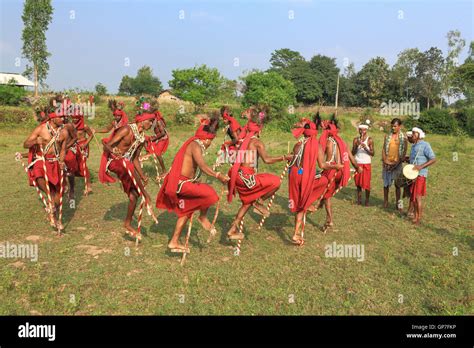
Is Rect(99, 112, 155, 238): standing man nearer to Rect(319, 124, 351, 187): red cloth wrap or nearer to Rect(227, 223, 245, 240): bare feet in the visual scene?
Rect(227, 223, 245, 240): bare feet

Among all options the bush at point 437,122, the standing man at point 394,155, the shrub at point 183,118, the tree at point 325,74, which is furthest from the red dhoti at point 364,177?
the tree at point 325,74

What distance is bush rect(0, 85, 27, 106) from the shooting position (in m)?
31.8

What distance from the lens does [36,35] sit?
36469mm

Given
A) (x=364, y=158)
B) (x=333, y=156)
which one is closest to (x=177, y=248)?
(x=333, y=156)

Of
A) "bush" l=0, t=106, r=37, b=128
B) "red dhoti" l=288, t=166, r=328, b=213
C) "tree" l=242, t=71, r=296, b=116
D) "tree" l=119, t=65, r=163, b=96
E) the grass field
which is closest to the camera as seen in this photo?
the grass field

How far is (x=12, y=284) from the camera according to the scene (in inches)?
221

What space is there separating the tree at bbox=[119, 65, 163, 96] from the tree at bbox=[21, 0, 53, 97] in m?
47.4

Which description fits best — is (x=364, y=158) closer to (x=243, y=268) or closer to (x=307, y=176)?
(x=307, y=176)

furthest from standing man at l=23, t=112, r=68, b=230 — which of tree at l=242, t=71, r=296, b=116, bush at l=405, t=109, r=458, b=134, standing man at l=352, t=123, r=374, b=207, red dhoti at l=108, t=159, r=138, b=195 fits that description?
bush at l=405, t=109, r=458, b=134

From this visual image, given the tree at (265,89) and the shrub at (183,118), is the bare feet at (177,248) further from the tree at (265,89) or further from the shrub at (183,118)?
the tree at (265,89)

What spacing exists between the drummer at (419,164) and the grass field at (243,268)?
1.54 ft

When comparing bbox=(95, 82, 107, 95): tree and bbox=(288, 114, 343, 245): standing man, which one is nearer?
bbox=(288, 114, 343, 245): standing man

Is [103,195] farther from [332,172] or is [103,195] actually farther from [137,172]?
[332,172]
